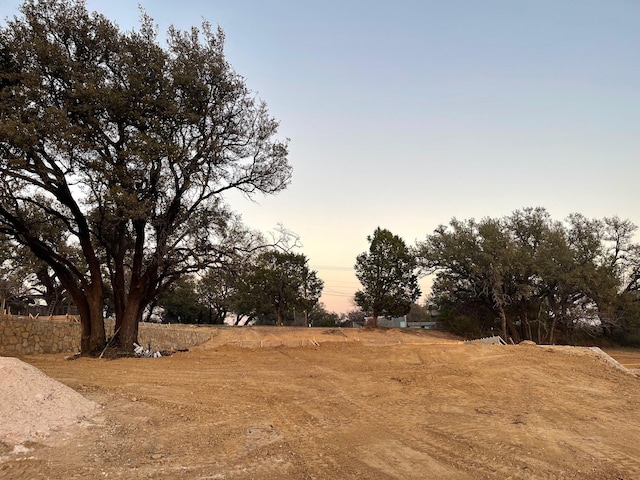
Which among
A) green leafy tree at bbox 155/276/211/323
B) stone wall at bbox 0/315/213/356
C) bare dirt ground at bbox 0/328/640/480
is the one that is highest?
green leafy tree at bbox 155/276/211/323

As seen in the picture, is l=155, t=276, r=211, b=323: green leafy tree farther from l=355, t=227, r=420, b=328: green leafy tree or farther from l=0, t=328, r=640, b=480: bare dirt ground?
l=0, t=328, r=640, b=480: bare dirt ground

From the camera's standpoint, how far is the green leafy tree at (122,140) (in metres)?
12.1

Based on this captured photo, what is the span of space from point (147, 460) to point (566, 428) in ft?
18.7

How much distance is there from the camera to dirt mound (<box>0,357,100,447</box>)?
4879 mm

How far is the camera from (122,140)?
13.4 m

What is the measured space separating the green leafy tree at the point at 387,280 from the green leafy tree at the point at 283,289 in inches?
298

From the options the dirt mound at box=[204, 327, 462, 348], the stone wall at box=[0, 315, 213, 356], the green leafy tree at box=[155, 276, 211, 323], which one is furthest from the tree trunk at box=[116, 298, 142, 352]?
the green leafy tree at box=[155, 276, 211, 323]

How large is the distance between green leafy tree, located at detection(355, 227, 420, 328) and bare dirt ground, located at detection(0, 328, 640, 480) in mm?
21774

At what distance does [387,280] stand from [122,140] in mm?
24478

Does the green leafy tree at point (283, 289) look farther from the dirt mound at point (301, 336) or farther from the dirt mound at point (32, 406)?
the dirt mound at point (32, 406)

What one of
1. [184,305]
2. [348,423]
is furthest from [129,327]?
[184,305]

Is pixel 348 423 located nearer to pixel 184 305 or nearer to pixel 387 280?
pixel 387 280

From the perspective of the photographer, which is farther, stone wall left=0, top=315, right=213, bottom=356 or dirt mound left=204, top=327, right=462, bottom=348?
dirt mound left=204, top=327, right=462, bottom=348

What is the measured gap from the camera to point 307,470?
4.44m
